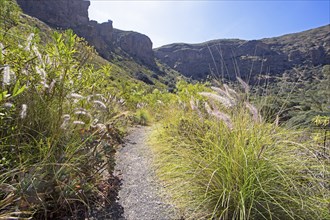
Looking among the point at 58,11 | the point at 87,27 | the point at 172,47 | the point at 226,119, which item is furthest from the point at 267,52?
the point at 226,119

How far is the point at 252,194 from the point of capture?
181 cm

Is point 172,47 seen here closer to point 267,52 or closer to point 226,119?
point 267,52

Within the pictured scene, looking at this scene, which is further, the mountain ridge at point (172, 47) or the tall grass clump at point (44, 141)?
the mountain ridge at point (172, 47)

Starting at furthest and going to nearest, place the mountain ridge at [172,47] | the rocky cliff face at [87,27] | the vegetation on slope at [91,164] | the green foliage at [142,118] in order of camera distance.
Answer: the mountain ridge at [172,47], the rocky cliff face at [87,27], the green foliage at [142,118], the vegetation on slope at [91,164]

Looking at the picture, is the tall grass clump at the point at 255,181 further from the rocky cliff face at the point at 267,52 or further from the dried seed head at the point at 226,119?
the rocky cliff face at the point at 267,52

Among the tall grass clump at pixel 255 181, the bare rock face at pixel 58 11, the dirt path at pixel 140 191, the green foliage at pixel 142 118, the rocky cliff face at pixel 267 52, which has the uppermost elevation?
the bare rock face at pixel 58 11

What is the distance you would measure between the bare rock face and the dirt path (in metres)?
81.8

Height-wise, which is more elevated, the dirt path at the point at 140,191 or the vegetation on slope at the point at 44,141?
the vegetation on slope at the point at 44,141

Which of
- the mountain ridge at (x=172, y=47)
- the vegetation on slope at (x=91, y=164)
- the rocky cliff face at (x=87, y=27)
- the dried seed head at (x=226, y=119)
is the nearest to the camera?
the vegetation on slope at (x=91, y=164)

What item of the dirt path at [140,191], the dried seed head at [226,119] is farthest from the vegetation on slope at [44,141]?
the dried seed head at [226,119]

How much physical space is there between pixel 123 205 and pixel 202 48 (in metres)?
131

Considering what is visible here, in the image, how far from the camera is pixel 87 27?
75.1 metres

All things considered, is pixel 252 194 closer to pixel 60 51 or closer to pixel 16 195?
pixel 16 195

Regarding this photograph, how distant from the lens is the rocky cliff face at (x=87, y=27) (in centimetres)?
7431
